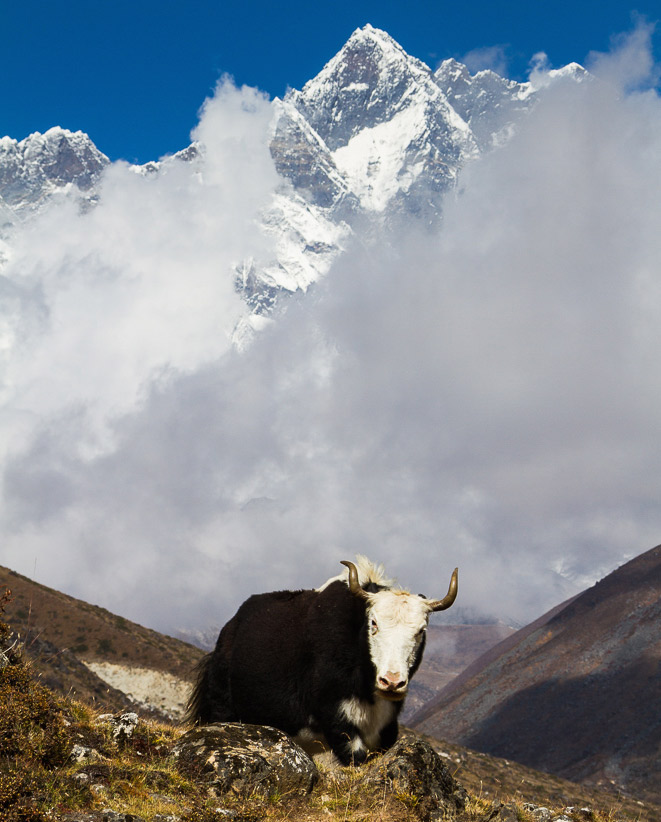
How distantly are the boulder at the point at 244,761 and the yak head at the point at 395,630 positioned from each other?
67.8 inches

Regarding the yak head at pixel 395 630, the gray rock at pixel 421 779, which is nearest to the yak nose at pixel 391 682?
the yak head at pixel 395 630

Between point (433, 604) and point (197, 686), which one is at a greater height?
point (433, 604)

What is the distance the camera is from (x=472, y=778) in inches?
1676

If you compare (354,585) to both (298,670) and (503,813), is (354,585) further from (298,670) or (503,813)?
(503,813)

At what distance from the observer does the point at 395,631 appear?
11609mm

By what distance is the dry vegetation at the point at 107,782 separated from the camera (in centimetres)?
719

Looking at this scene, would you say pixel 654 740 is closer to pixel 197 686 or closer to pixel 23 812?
pixel 197 686

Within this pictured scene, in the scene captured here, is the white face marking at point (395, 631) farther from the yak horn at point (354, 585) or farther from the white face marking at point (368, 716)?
the white face marking at point (368, 716)

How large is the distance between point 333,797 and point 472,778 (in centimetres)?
3848

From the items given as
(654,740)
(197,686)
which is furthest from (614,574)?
(197,686)

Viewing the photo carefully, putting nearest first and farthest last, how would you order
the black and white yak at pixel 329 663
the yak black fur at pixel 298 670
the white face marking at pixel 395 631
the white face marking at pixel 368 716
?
the white face marking at pixel 395 631 → the black and white yak at pixel 329 663 → the white face marking at pixel 368 716 → the yak black fur at pixel 298 670

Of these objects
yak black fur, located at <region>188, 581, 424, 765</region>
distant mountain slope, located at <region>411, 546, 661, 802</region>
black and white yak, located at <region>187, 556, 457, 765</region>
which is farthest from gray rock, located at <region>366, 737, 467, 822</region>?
distant mountain slope, located at <region>411, 546, 661, 802</region>

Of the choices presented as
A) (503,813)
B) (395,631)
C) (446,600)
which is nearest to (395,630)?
(395,631)

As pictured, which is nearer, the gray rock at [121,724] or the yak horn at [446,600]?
the gray rock at [121,724]
